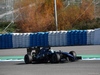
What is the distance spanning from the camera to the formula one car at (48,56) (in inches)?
633

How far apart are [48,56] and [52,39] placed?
1110cm

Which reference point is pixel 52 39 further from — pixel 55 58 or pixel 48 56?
pixel 55 58

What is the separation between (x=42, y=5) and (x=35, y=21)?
291cm

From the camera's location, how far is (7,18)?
1729 inches

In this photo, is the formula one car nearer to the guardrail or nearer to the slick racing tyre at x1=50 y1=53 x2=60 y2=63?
the slick racing tyre at x1=50 y1=53 x2=60 y2=63

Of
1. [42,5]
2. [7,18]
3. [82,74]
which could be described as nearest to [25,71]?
[82,74]

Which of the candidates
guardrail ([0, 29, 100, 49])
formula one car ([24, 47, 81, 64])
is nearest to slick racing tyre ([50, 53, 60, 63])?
formula one car ([24, 47, 81, 64])

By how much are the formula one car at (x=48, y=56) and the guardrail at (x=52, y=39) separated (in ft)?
30.7

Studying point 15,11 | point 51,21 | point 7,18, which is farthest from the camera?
point 7,18

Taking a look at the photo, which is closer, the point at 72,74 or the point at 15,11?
the point at 72,74

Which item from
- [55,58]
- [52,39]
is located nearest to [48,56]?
[55,58]

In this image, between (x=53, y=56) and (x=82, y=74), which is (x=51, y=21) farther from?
(x=82, y=74)

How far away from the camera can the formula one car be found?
1608 centimetres

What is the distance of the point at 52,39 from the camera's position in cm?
2770
